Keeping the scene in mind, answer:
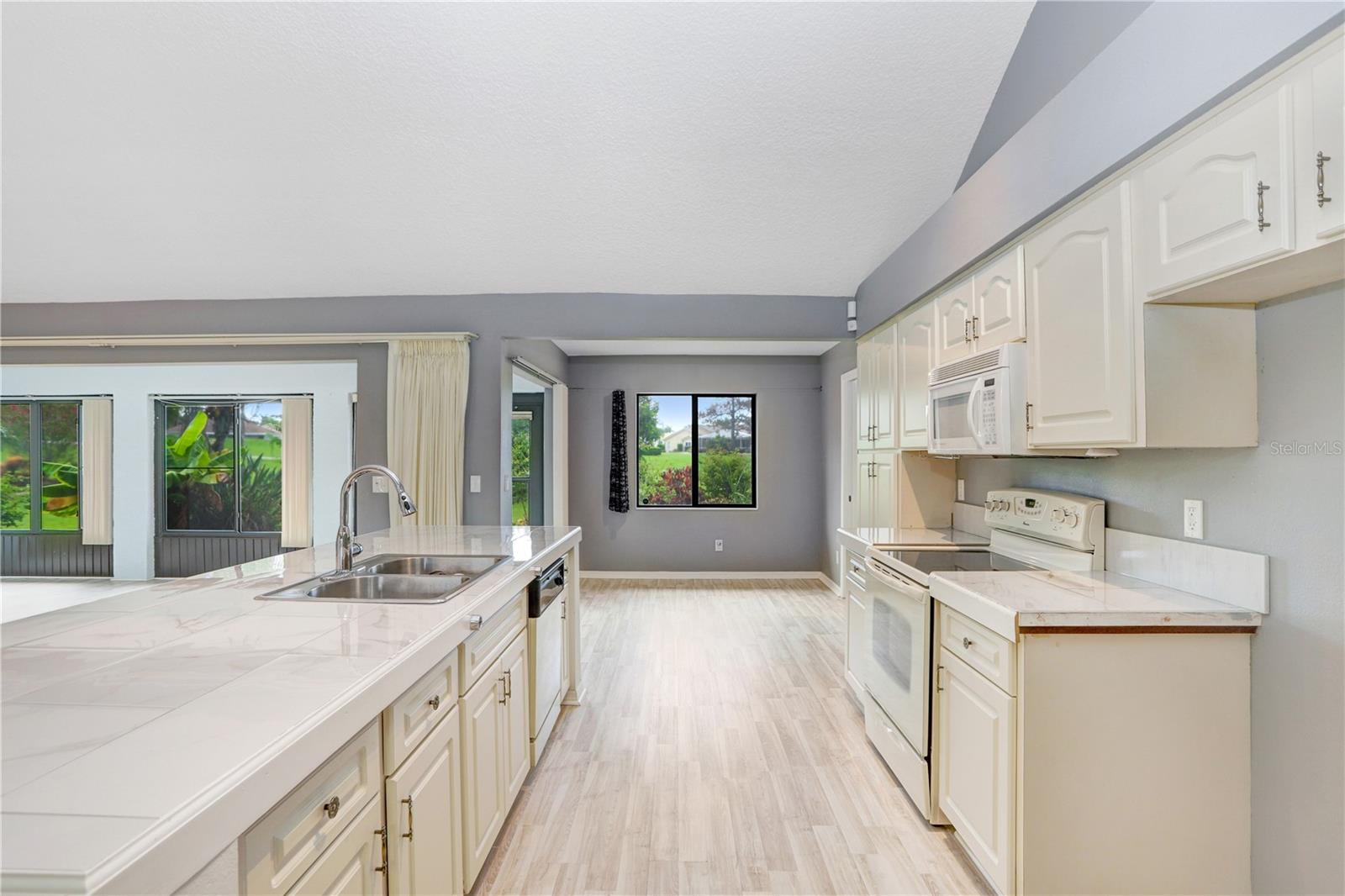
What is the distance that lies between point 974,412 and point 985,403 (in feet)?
0.23

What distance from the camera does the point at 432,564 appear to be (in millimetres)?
2322

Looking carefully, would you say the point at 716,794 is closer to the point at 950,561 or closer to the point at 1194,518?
the point at 950,561

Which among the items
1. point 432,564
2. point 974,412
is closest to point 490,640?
point 432,564

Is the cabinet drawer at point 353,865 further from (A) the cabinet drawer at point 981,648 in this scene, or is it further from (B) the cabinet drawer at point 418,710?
(A) the cabinet drawer at point 981,648

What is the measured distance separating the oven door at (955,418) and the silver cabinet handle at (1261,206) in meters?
1.05

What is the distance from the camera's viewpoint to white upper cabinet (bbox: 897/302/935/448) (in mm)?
2922

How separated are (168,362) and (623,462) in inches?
145

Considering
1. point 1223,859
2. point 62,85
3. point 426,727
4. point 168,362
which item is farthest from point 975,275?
point 168,362

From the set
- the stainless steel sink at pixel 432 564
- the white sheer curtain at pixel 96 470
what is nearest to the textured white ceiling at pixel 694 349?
the stainless steel sink at pixel 432 564

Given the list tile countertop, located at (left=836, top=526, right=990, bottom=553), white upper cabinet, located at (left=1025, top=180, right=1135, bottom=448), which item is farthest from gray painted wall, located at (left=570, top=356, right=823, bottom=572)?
white upper cabinet, located at (left=1025, top=180, right=1135, bottom=448)

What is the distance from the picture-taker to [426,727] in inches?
55.4

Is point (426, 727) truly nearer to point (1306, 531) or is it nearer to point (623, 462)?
point (1306, 531)

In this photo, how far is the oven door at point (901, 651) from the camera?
2.13 m

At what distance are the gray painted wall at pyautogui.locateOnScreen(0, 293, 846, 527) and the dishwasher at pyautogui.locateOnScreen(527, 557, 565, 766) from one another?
4.31 ft
